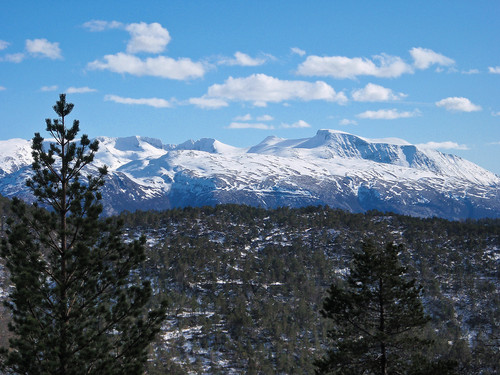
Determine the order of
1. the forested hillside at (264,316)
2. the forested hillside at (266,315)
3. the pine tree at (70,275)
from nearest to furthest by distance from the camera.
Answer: the pine tree at (70,275) → the forested hillside at (264,316) → the forested hillside at (266,315)

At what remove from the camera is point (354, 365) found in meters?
36.4

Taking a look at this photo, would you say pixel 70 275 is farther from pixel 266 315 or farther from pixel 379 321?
pixel 266 315

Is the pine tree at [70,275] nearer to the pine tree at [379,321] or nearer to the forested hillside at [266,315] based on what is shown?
the pine tree at [379,321]

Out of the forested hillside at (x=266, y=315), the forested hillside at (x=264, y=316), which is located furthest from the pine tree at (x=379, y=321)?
the forested hillside at (x=266, y=315)

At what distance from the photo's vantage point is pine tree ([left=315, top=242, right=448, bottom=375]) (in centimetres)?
3472

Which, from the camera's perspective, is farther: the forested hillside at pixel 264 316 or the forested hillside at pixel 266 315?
the forested hillside at pixel 266 315

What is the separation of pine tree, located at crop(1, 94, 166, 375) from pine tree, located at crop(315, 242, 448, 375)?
44.8ft

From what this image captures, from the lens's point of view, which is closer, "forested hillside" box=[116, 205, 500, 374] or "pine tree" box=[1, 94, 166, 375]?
"pine tree" box=[1, 94, 166, 375]

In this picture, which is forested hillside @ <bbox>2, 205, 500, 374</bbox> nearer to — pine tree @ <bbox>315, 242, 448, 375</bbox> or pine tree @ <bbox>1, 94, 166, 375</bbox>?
pine tree @ <bbox>315, 242, 448, 375</bbox>

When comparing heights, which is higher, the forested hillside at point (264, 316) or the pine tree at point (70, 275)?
the pine tree at point (70, 275)

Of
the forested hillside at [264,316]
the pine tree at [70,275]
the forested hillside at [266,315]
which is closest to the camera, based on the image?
the pine tree at [70,275]

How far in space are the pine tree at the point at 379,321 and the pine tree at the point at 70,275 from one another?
537 inches

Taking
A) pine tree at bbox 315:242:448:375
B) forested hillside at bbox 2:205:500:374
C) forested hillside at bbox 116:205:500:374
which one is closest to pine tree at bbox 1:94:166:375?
pine tree at bbox 315:242:448:375

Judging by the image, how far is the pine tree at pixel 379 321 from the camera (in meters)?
34.7
